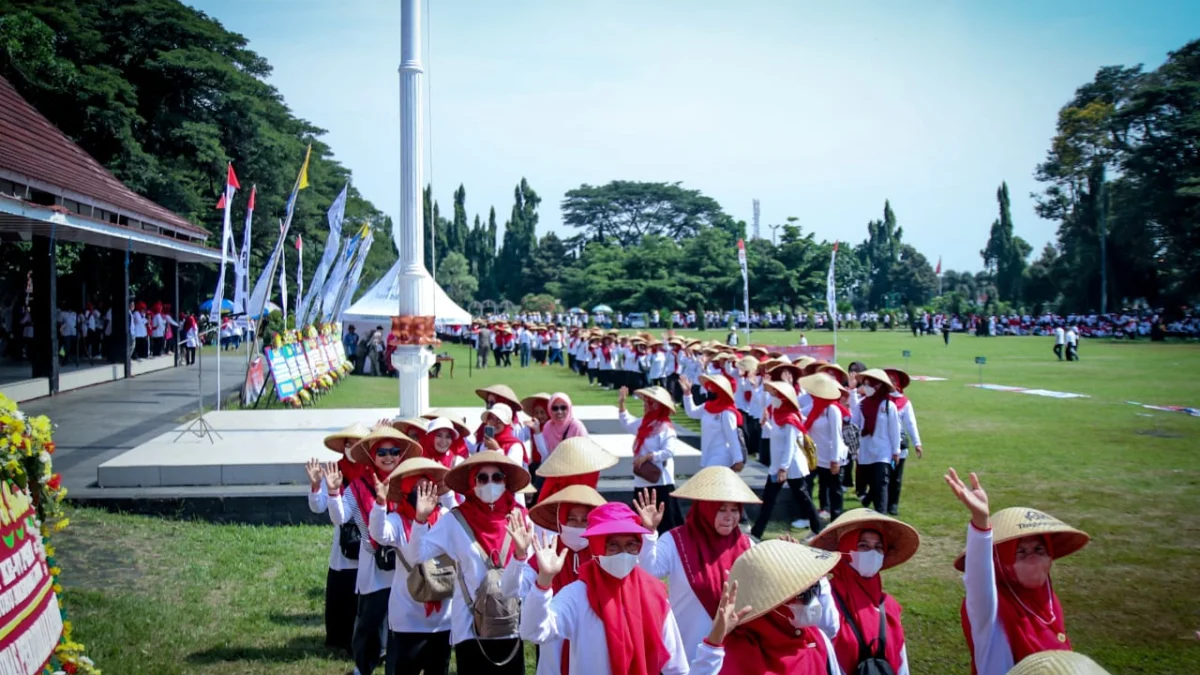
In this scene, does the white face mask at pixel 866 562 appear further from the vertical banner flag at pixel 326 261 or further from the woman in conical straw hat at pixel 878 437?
the vertical banner flag at pixel 326 261

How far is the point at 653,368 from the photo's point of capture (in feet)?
74.8

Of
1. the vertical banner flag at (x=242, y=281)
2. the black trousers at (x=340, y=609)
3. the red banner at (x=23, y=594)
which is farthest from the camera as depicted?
the vertical banner flag at (x=242, y=281)

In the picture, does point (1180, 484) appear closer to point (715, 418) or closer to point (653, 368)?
point (715, 418)

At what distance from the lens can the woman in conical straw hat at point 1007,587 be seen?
3811mm

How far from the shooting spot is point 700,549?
443 centimetres

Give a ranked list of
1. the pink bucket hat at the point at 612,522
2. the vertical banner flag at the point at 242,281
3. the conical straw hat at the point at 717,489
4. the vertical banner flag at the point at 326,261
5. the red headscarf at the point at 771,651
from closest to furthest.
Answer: the red headscarf at the point at 771,651, the pink bucket hat at the point at 612,522, the conical straw hat at the point at 717,489, the vertical banner flag at the point at 242,281, the vertical banner flag at the point at 326,261

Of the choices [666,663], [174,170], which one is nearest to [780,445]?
[666,663]

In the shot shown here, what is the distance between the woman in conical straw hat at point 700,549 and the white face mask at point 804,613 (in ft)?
2.82

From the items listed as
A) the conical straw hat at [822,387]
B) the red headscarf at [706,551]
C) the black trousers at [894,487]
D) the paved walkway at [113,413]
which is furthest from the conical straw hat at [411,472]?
the paved walkway at [113,413]

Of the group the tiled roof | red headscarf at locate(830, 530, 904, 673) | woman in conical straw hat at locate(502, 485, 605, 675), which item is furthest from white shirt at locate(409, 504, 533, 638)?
the tiled roof

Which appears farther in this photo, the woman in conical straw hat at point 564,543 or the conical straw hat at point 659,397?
the conical straw hat at point 659,397

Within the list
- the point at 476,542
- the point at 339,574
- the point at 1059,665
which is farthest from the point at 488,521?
the point at 1059,665

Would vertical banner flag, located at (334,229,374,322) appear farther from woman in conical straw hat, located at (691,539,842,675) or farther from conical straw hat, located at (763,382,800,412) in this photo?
woman in conical straw hat, located at (691,539,842,675)

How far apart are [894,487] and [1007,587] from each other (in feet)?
21.5
